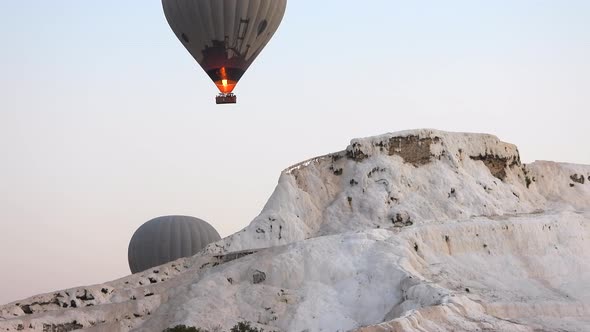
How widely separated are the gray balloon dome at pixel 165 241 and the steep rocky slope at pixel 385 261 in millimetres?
14855

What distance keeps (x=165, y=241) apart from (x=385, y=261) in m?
31.2

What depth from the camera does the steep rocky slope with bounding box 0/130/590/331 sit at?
2303 inches

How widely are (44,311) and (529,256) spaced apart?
3028 cm

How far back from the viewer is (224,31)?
64875mm

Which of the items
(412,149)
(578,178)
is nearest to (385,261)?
(412,149)

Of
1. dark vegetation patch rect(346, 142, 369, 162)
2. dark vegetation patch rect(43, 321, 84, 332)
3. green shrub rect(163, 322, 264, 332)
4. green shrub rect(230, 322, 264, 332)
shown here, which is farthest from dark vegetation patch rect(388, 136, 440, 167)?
dark vegetation patch rect(43, 321, 84, 332)

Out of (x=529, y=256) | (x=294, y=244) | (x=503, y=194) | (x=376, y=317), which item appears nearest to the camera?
(x=376, y=317)

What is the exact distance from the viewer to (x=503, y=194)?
267 feet

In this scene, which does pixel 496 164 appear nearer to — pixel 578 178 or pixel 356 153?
pixel 578 178

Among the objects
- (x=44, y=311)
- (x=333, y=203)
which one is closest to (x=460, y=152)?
(x=333, y=203)

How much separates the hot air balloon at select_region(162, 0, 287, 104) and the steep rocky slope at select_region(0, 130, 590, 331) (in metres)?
11.0

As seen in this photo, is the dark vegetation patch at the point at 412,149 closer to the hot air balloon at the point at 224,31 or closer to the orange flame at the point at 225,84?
the hot air balloon at the point at 224,31

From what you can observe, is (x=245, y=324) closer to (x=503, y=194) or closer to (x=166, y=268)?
(x=166, y=268)

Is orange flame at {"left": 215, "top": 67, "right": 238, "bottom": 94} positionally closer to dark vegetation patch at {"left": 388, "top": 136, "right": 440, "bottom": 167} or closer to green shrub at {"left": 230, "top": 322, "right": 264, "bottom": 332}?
green shrub at {"left": 230, "top": 322, "right": 264, "bottom": 332}
